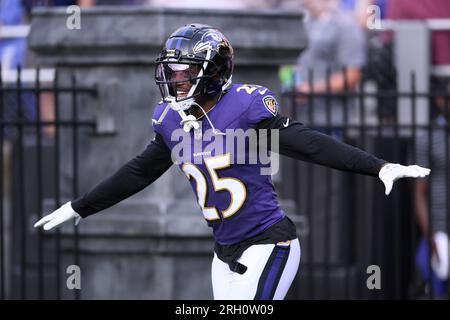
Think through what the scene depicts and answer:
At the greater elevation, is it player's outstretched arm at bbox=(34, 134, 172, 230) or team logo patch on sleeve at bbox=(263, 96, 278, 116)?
team logo patch on sleeve at bbox=(263, 96, 278, 116)

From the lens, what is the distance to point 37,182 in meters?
9.66

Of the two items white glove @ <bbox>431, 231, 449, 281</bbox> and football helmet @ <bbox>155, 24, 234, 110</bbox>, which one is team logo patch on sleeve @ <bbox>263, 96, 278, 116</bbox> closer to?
football helmet @ <bbox>155, 24, 234, 110</bbox>

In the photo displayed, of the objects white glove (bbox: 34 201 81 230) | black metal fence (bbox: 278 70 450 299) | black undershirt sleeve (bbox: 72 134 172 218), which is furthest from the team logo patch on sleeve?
black metal fence (bbox: 278 70 450 299)

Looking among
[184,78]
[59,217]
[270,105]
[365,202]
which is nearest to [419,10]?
[365,202]

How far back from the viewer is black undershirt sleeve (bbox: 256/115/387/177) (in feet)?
20.5

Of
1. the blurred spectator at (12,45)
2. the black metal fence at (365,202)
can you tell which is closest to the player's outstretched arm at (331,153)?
the black metal fence at (365,202)

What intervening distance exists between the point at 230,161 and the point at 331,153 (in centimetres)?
56

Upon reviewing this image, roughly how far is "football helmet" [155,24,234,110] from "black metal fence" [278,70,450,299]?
2.67 meters

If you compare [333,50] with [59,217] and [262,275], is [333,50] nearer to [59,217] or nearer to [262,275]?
[59,217]

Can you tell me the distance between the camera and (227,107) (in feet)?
21.7

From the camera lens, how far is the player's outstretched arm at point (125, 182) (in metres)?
6.90

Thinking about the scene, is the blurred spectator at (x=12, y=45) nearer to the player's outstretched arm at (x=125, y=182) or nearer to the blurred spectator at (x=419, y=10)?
the blurred spectator at (x=419, y=10)
